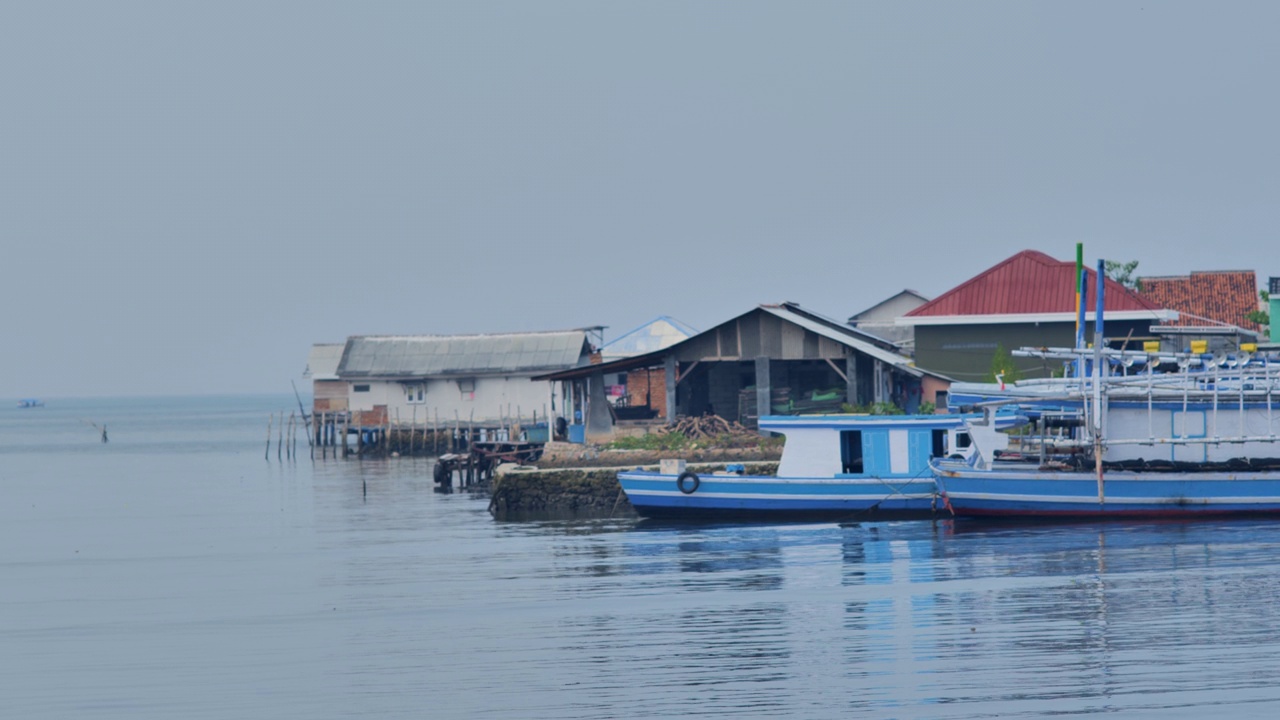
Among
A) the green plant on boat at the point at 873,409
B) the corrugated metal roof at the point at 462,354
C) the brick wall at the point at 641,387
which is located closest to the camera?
the green plant on boat at the point at 873,409

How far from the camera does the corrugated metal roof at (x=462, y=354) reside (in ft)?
229

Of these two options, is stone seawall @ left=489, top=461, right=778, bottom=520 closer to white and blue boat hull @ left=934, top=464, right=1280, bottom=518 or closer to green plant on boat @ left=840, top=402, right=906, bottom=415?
green plant on boat @ left=840, top=402, right=906, bottom=415

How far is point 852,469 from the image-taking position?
32.1m

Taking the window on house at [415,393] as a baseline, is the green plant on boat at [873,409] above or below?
below

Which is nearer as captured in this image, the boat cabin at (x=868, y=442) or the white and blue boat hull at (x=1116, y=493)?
the white and blue boat hull at (x=1116, y=493)

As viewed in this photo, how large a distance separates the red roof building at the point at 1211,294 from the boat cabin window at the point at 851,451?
31927mm

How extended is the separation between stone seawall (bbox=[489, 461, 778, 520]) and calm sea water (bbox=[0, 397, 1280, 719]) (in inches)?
57.9

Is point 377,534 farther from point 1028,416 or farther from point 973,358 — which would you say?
point 973,358

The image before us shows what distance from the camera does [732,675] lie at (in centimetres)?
1622

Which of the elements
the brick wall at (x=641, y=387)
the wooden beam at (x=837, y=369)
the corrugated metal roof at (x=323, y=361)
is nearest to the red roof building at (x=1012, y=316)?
A: the wooden beam at (x=837, y=369)

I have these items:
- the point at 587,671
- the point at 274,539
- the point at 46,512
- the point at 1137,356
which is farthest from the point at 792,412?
the point at 587,671

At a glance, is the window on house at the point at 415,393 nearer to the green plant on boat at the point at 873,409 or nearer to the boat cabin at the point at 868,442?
the green plant on boat at the point at 873,409

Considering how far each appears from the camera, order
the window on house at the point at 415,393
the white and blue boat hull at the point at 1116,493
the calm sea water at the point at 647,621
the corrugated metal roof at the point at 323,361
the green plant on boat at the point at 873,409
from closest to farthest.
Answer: the calm sea water at the point at 647,621
the white and blue boat hull at the point at 1116,493
the green plant on boat at the point at 873,409
the window on house at the point at 415,393
the corrugated metal roof at the point at 323,361

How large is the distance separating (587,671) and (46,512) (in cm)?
3316
